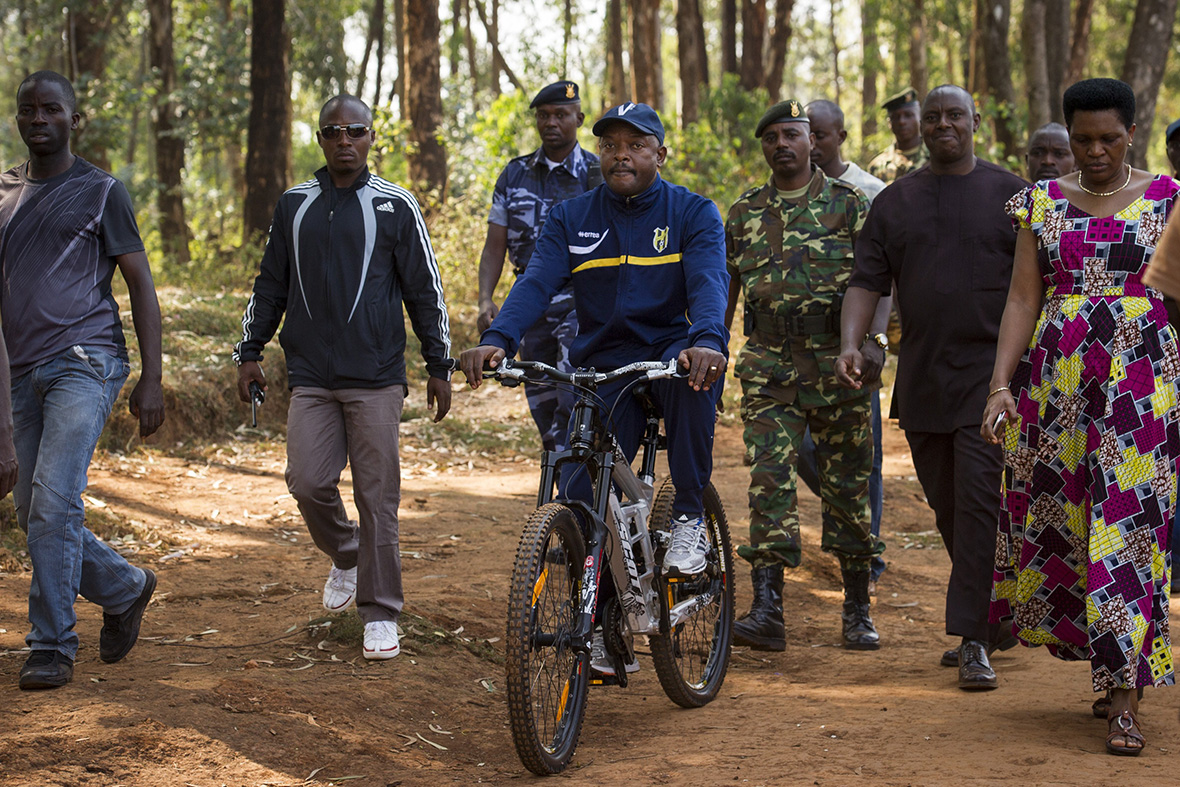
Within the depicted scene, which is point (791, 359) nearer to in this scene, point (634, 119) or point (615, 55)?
point (634, 119)

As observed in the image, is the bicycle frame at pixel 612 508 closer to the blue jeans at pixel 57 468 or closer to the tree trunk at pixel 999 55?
the blue jeans at pixel 57 468

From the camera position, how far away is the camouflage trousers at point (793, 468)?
6.55 metres

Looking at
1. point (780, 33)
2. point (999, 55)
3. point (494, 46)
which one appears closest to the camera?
point (999, 55)

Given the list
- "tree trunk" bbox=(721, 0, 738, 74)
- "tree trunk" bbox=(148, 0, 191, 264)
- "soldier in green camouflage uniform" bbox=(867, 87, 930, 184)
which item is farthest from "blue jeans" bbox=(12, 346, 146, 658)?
"tree trunk" bbox=(721, 0, 738, 74)

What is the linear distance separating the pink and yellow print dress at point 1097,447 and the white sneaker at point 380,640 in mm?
2613

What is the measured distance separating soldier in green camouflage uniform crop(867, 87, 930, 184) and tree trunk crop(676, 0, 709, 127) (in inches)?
602

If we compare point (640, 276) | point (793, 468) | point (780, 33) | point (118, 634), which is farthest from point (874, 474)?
point (780, 33)

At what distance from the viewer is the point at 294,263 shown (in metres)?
5.59

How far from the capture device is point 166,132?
77.9ft

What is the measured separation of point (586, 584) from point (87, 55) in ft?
71.5

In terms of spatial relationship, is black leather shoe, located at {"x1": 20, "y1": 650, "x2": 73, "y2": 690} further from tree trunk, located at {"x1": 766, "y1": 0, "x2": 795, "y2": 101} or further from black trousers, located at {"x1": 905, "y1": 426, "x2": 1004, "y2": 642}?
tree trunk, located at {"x1": 766, "y1": 0, "x2": 795, "y2": 101}

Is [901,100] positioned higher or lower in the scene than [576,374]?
higher

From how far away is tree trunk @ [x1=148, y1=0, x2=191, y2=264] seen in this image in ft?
75.2

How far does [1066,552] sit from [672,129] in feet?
47.2
